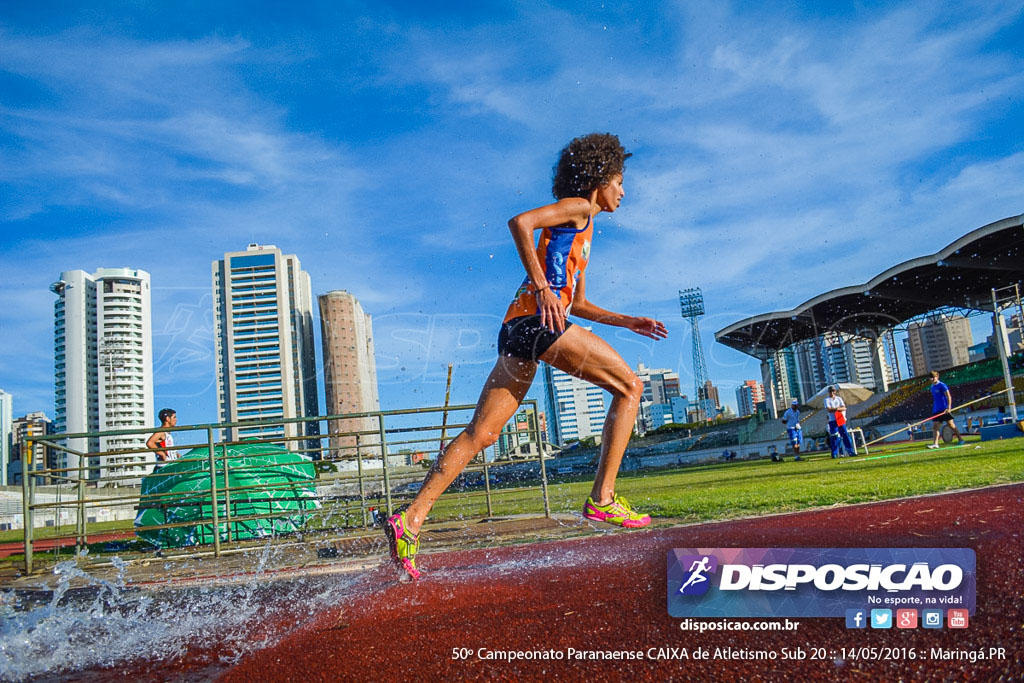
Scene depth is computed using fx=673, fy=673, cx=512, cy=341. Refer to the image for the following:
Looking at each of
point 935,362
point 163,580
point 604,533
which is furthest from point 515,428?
point 935,362

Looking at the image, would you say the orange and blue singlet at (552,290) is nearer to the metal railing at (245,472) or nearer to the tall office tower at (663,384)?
the metal railing at (245,472)

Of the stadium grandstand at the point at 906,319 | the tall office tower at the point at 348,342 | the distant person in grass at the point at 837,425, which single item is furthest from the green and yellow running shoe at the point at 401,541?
the stadium grandstand at the point at 906,319

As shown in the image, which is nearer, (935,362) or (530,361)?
(530,361)

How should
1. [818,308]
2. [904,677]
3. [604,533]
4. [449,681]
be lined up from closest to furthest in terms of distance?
[904,677] → [449,681] → [604,533] → [818,308]

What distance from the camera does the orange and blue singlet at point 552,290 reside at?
3219 millimetres

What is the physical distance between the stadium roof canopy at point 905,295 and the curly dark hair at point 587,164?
30185 mm

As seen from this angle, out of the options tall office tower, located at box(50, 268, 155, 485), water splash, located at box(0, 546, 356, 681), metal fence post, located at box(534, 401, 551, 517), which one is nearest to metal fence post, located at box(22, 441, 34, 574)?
water splash, located at box(0, 546, 356, 681)

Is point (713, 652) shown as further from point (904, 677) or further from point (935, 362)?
point (935, 362)

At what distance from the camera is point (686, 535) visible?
4.68 m

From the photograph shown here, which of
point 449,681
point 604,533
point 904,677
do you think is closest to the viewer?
point 904,677

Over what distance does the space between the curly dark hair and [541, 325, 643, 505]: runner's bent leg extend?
0.76 m

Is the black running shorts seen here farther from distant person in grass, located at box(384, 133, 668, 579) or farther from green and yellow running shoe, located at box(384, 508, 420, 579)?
green and yellow running shoe, located at box(384, 508, 420, 579)

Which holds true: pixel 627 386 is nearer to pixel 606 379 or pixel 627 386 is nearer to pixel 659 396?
pixel 606 379

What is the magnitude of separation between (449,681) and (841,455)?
17490mm
